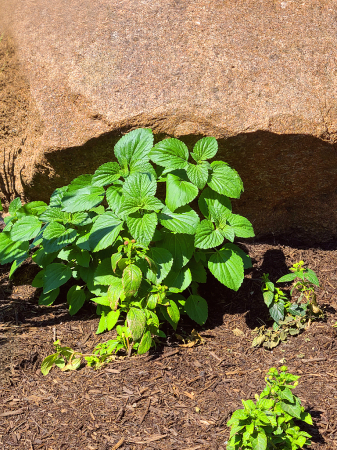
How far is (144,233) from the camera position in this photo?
266 cm

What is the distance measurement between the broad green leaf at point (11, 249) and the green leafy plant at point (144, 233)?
0.04 meters

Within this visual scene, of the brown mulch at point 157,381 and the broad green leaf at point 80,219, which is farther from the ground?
the broad green leaf at point 80,219

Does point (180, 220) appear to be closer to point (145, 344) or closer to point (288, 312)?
point (145, 344)

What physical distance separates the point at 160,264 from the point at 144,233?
304 millimetres

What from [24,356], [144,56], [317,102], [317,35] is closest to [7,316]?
[24,356]

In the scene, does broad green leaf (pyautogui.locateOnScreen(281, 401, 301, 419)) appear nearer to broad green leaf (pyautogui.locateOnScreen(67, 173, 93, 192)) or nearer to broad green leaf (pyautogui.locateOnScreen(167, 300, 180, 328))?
broad green leaf (pyautogui.locateOnScreen(167, 300, 180, 328))

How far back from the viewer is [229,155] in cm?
339

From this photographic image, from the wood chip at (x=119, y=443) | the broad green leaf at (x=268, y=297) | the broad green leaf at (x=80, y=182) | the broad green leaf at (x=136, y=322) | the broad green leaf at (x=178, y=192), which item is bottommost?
the broad green leaf at (x=268, y=297)

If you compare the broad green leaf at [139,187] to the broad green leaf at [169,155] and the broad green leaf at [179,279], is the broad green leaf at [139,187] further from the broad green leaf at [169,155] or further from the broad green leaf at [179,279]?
the broad green leaf at [179,279]

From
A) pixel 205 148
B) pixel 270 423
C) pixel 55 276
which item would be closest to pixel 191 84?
pixel 205 148

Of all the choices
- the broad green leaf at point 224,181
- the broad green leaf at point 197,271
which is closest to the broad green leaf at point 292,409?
the broad green leaf at point 197,271

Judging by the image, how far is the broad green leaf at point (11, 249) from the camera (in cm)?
326

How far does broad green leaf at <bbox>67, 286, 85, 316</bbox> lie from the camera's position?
3.23 meters

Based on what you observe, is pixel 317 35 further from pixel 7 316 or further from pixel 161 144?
pixel 7 316
